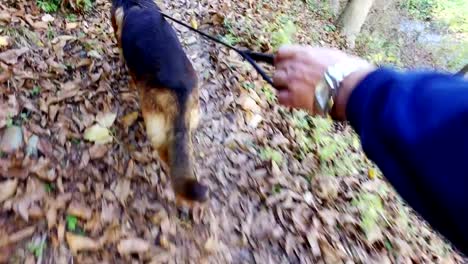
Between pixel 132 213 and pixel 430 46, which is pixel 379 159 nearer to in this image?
pixel 132 213

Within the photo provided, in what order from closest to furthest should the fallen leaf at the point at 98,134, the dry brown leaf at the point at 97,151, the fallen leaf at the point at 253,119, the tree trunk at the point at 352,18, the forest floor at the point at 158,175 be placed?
the forest floor at the point at 158,175 → the dry brown leaf at the point at 97,151 → the fallen leaf at the point at 98,134 → the fallen leaf at the point at 253,119 → the tree trunk at the point at 352,18

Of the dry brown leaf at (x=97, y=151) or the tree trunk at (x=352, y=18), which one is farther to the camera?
the tree trunk at (x=352, y=18)

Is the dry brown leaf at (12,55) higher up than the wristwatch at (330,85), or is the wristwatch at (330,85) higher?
the wristwatch at (330,85)

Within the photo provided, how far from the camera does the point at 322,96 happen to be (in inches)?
58.2

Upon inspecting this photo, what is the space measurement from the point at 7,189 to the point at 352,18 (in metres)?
8.82

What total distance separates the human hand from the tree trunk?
332 inches

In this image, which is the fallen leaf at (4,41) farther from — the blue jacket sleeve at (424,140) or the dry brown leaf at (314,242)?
the blue jacket sleeve at (424,140)

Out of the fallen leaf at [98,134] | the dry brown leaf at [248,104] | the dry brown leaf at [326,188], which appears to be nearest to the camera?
the fallen leaf at [98,134]

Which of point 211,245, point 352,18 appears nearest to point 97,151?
point 211,245

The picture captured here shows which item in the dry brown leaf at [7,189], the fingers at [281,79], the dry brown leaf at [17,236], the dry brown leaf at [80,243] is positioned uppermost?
the fingers at [281,79]

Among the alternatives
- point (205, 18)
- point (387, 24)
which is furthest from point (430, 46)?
point (205, 18)

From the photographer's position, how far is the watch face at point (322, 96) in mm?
1460

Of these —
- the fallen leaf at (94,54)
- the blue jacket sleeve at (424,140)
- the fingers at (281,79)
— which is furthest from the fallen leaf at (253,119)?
the blue jacket sleeve at (424,140)

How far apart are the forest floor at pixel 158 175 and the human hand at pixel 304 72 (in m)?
1.68
